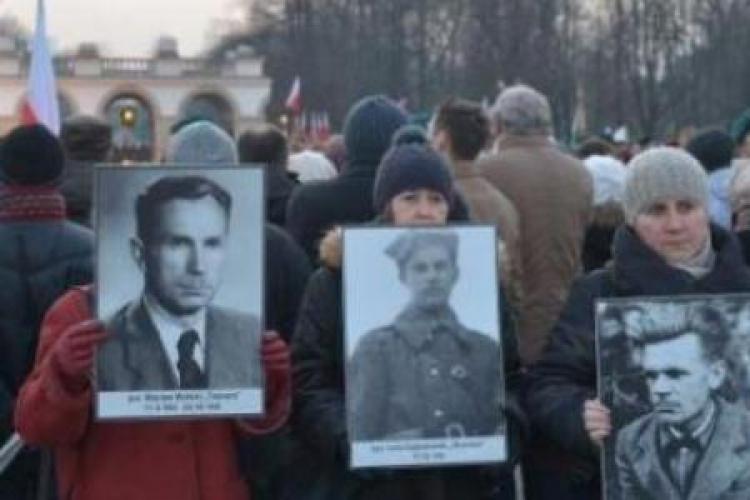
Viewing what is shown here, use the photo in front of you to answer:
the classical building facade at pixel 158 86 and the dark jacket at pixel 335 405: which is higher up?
the classical building facade at pixel 158 86

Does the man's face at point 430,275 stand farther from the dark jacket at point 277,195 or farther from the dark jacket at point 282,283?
the dark jacket at point 277,195

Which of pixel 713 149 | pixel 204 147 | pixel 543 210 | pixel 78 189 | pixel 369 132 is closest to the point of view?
pixel 204 147

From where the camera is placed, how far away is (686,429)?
455cm

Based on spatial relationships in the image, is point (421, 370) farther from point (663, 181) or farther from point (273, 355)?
point (663, 181)

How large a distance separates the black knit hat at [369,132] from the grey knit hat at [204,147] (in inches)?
19.3

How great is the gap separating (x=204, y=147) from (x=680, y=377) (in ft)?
8.17

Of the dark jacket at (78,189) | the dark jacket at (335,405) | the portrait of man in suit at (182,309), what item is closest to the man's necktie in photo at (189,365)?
the portrait of man in suit at (182,309)

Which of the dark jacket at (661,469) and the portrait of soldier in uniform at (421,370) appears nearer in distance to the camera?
the dark jacket at (661,469)

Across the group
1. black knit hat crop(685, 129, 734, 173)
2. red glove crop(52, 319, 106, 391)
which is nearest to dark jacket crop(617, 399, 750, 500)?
red glove crop(52, 319, 106, 391)

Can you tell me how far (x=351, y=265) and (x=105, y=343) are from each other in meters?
0.69

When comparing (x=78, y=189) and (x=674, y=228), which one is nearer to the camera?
(x=674, y=228)

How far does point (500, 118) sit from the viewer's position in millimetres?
7914

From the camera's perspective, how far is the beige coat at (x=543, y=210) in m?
7.64

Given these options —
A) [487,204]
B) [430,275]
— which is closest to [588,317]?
[430,275]
